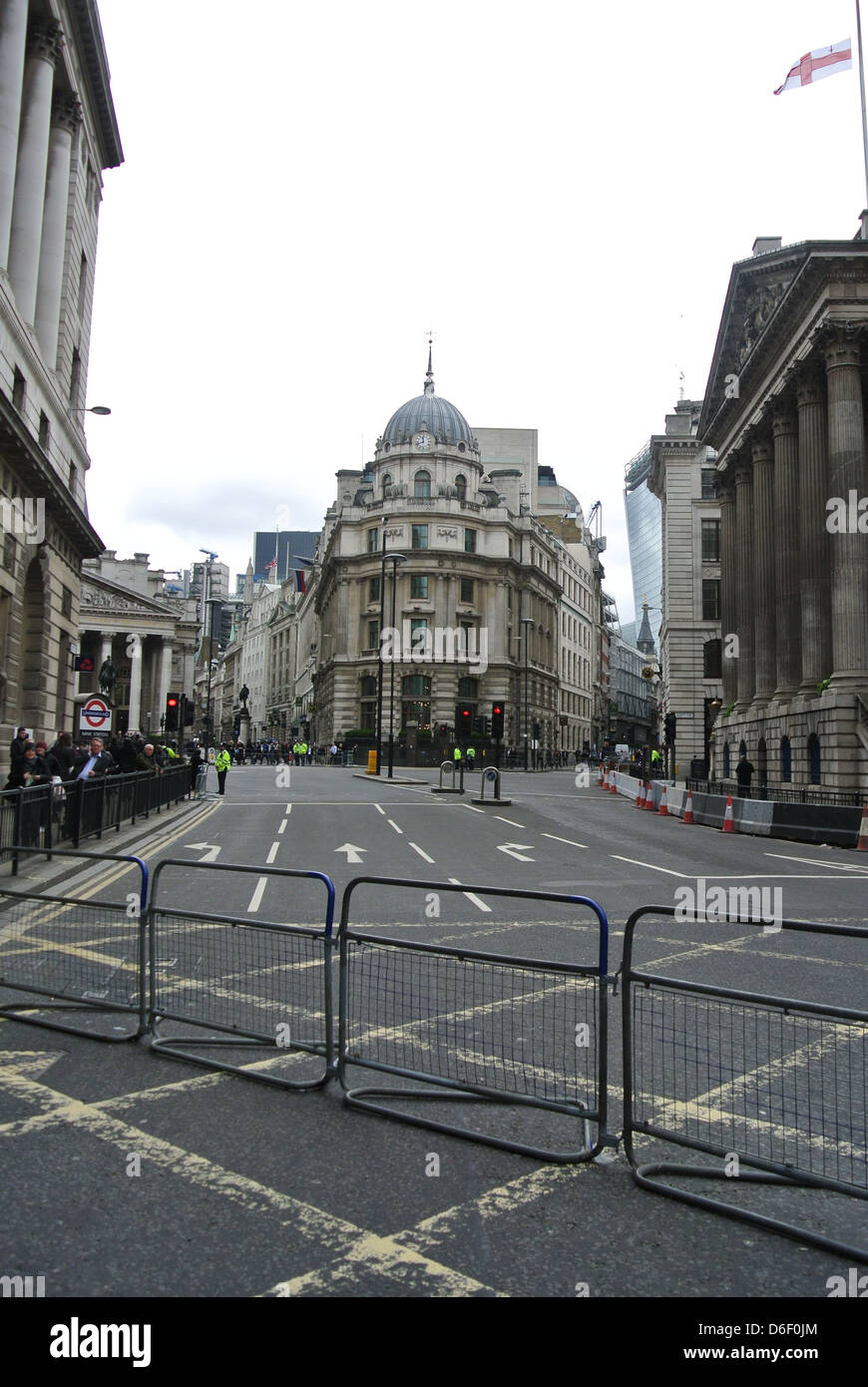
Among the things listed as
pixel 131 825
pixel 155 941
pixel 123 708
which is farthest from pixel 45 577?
pixel 123 708

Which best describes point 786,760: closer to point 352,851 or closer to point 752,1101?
point 352,851

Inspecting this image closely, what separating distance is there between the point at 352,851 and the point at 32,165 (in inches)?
853

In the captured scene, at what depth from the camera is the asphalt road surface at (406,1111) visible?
3488 millimetres

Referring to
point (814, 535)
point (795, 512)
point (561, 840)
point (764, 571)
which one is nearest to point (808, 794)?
point (561, 840)

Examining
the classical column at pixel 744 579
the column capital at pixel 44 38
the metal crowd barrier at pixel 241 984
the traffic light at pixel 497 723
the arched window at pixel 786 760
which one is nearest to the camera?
the metal crowd barrier at pixel 241 984

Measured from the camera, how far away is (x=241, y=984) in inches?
266

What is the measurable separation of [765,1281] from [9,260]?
94.5 feet

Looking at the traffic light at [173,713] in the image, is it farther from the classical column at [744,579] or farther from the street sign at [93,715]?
the classical column at [744,579]

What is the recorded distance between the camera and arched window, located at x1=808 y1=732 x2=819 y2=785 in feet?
101

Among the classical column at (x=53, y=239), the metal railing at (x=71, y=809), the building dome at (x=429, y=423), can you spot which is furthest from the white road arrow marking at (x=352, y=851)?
the building dome at (x=429, y=423)

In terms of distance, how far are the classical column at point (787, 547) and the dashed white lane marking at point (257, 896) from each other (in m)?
26.6

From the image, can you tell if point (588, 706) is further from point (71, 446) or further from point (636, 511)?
point (71, 446)

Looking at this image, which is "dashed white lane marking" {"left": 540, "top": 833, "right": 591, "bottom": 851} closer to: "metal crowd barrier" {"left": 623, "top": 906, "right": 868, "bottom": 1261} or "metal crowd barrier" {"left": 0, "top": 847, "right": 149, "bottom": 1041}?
"metal crowd barrier" {"left": 0, "top": 847, "right": 149, "bottom": 1041}

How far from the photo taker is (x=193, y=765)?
3431cm
